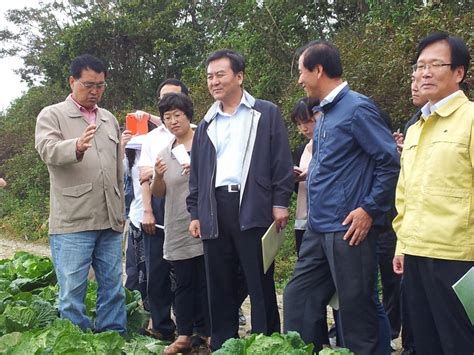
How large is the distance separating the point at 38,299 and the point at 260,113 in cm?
219

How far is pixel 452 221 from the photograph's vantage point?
274cm

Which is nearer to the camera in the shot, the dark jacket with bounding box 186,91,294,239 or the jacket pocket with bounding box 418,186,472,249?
the jacket pocket with bounding box 418,186,472,249

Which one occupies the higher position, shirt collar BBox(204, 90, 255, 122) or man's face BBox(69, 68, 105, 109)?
man's face BBox(69, 68, 105, 109)

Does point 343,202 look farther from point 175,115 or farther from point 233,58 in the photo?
point 175,115

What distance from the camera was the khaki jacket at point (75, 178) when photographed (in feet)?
13.1

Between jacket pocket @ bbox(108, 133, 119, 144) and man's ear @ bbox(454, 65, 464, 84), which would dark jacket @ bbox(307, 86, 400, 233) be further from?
jacket pocket @ bbox(108, 133, 119, 144)

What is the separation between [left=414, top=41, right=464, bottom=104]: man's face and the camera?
9.41ft

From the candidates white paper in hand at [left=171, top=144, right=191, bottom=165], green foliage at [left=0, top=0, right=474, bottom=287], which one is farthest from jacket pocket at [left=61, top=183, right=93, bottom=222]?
green foliage at [left=0, top=0, right=474, bottom=287]

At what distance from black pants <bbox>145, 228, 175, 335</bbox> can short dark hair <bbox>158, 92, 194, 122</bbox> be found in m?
0.96

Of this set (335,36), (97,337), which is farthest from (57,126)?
(335,36)

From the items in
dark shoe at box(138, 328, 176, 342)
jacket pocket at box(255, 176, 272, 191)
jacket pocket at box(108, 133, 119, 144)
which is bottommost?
dark shoe at box(138, 328, 176, 342)

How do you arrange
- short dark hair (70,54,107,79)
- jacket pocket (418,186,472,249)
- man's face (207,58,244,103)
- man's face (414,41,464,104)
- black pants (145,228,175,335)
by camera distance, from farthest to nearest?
black pants (145,228,175,335) < short dark hair (70,54,107,79) < man's face (207,58,244,103) < man's face (414,41,464,104) < jacket pocket (418,186,472,249)

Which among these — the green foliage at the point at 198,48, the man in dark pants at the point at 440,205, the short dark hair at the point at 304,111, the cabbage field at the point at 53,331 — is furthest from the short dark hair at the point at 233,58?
the green foliage at the point at 198,48

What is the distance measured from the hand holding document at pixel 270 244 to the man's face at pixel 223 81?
0.92 metres
